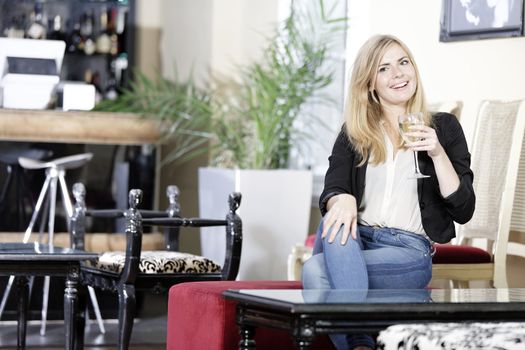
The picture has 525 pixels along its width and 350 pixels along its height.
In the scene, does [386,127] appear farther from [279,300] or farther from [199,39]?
[199,39]

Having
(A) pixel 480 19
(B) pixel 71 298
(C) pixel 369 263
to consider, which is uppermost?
(A) pixel 480 19

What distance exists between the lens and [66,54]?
8734 mm

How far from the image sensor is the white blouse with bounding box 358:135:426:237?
10.7 feet

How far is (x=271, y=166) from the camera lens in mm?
6195

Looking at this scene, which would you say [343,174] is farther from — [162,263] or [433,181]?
[162,263]

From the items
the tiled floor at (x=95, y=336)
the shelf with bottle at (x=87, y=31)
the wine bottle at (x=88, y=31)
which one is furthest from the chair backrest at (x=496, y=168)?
the wine bottle at (x=88, y=31)

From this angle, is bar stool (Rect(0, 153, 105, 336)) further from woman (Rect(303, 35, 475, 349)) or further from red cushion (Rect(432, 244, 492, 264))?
woman (Rect(303, 35, 475, 349))

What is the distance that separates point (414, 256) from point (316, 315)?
0.66m

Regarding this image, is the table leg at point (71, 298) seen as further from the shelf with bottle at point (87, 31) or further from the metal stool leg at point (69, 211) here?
the shelf with bottle at point (87, 31)

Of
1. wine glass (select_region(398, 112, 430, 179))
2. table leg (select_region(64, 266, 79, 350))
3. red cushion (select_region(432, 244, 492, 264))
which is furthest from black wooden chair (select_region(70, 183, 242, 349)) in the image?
wine glass (select_region(398, 112, 430, 179))

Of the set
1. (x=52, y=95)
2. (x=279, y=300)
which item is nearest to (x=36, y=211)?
(x=52, y=95)

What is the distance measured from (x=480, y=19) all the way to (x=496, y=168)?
778 millimetres

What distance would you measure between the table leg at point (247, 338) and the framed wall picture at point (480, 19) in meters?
2.11

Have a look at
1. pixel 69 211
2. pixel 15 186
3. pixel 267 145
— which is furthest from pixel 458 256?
pixel 15 186
